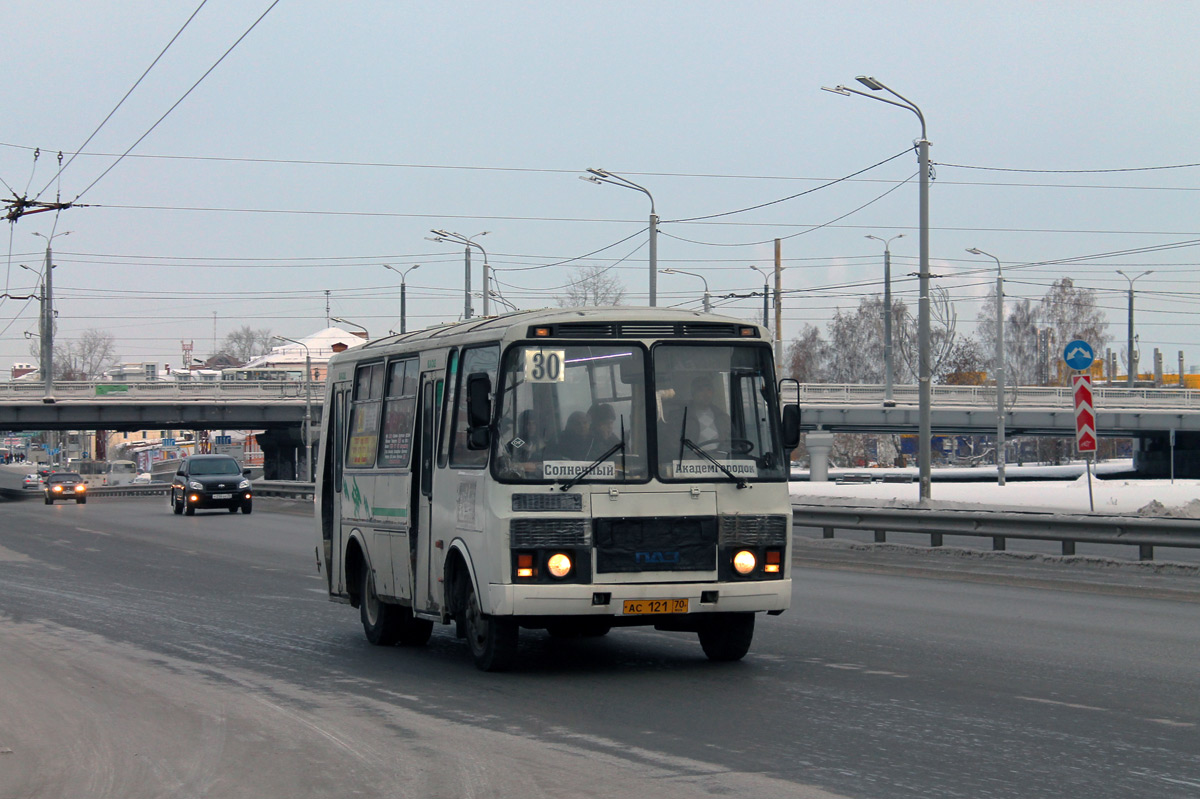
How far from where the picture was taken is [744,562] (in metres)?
9.55

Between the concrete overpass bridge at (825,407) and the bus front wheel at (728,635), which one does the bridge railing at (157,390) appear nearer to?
the concrete overpass bridge at (825,407)

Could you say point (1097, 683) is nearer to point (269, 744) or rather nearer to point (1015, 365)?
point (269, 744)

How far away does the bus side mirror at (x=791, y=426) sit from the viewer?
9.65 meters

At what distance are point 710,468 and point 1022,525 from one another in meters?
10.8

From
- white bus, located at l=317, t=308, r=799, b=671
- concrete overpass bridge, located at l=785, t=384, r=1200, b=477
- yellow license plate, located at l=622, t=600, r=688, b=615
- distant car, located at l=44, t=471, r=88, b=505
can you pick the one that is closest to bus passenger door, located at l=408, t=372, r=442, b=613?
white bus, located at l=317, t=308, r=799, b=671

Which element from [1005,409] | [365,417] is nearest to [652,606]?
[365,417]

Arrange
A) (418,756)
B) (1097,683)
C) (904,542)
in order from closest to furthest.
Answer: (418,756), (1097,683), (904,542)

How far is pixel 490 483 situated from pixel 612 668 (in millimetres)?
1731

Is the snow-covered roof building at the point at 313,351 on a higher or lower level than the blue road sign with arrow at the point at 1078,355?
higher

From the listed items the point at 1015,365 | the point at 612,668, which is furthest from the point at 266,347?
the point at 612,668

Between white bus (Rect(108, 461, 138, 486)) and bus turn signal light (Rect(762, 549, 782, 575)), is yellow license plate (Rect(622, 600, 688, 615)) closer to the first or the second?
bus turn signal light (Rect(762, 549, 782, 575))

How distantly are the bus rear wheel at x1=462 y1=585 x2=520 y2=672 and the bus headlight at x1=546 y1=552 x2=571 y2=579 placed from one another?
1.68 ft

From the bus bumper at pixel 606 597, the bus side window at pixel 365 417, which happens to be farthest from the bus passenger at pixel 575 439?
the bus side window at pixel 365 417

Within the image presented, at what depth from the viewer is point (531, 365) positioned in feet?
31.5
